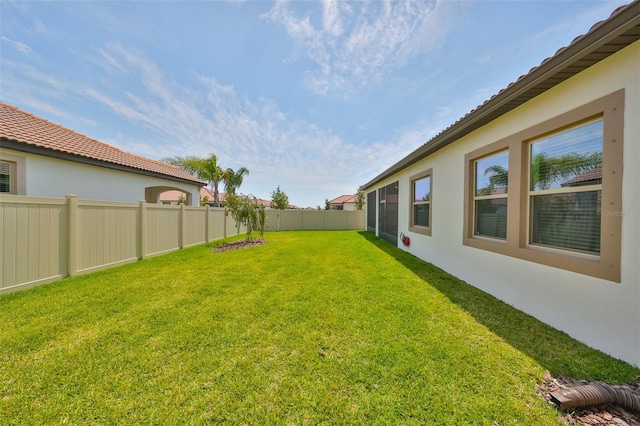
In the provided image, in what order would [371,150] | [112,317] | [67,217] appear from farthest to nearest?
[371,150], [67,217], [112,317]

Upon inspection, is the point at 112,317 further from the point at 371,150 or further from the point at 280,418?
the point at 371,150

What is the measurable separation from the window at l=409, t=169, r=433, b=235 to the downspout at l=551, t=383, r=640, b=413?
15.4ft

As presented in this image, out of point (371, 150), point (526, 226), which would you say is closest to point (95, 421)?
point (526, 226)

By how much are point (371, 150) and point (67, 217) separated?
1277cm

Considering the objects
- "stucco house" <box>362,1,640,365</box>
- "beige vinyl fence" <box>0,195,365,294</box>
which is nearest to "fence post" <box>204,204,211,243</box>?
"beige vinyl fence" <box>0,195,365,294</box>

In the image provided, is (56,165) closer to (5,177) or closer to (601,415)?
(5,177)

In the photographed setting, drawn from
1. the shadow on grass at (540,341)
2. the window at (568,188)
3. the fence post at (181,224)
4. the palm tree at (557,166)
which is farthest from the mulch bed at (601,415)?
the fence post at (181,224)

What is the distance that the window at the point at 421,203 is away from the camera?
21.4ft

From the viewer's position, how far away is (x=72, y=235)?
4715 millimetres

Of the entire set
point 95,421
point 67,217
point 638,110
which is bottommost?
point 95,421

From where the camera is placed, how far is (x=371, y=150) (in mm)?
13445

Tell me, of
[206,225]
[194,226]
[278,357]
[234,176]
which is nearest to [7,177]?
[194,226]

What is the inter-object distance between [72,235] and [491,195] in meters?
8.55

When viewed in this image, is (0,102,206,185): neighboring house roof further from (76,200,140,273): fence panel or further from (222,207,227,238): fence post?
(222,207,227,238): fence post
